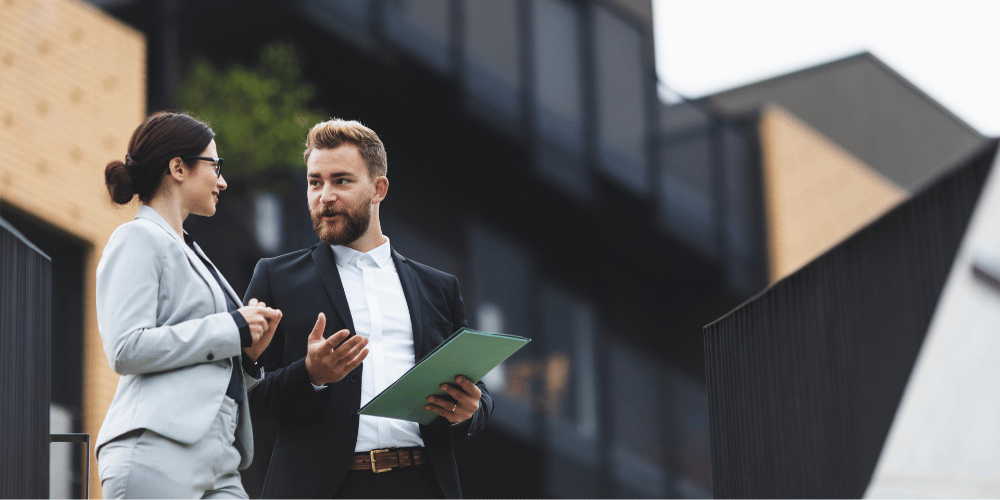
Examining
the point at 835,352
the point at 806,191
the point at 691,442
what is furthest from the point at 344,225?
the point at 806,191

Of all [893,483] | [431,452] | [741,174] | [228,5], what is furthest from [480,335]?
[741,174]

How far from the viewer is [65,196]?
820cm

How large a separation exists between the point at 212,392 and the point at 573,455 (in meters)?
7.98

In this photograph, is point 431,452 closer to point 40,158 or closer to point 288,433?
point 288,433

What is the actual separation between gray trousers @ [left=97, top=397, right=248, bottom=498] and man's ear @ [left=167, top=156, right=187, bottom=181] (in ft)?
2.12

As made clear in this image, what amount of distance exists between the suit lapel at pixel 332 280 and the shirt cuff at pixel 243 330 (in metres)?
0.47

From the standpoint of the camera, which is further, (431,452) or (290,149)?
(290,149)

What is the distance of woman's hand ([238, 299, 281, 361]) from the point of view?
260 centimetres

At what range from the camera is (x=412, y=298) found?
3168 mm

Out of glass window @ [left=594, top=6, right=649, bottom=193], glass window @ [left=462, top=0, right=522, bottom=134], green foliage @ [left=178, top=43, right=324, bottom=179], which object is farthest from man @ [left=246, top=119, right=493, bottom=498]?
glass window @ [left=594, top=6, right=649, bottom=193]

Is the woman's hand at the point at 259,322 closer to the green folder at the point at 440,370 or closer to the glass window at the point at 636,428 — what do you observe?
the green folder at the point at 440,370

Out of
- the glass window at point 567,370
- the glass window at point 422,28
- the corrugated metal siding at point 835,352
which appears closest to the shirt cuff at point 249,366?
the corrugated metal siding at point 835,352

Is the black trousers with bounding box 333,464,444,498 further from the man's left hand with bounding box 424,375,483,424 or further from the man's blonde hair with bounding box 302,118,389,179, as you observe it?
the man's blonde hair with bounding box 302,118,389,179

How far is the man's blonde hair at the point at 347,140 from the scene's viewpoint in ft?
10.2
